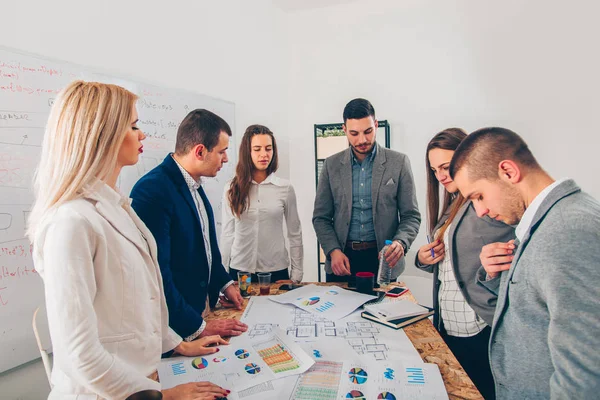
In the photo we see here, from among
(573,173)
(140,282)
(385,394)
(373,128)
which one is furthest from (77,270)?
(573,173)

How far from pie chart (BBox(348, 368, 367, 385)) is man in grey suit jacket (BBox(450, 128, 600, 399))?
0.41m

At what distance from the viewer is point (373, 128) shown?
2.34 m

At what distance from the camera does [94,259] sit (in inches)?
34.3

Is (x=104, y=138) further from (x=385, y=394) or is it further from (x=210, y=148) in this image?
(x=385, y=394)

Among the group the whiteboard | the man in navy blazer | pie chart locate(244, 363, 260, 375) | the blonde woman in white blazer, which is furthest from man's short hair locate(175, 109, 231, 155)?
pie chart locate(244, 363, 260, 375)

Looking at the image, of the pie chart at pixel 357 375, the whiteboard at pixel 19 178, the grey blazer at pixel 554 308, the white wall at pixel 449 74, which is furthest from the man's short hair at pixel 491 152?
the white wall at pixel 449 74

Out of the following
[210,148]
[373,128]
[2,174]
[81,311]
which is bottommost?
[81,311]

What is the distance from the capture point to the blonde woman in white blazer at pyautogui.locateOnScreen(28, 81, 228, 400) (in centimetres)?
80

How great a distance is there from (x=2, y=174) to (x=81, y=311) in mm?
1201

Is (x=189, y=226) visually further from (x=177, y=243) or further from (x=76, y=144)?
(x=76, y=144)

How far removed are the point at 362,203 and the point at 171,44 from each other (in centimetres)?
178

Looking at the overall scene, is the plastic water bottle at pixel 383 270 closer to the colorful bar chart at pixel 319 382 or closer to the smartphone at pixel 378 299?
the smartphone at pixel 378 299

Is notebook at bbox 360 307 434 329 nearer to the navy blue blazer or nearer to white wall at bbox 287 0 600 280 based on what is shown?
the navy blue blazer

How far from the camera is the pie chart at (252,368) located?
3.32 feet
